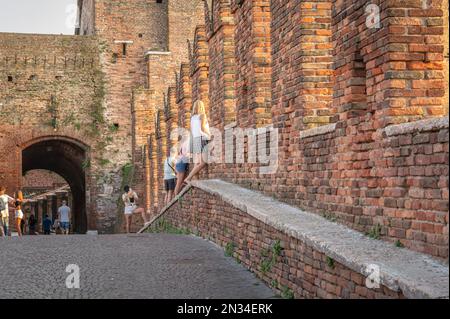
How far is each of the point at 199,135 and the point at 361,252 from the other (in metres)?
7.71

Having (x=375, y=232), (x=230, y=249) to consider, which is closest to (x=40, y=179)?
(x=230, y=249)

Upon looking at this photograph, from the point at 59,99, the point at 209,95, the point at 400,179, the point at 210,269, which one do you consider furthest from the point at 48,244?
the point at 59,99

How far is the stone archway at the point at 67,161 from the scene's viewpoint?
28731 mm

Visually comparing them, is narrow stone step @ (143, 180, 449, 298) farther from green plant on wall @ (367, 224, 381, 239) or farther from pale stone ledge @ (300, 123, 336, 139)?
pale stone ledge @ (300, 123, 336, 139)

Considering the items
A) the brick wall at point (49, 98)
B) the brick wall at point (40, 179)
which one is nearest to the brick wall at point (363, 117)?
the brick wall at point (49, 98)

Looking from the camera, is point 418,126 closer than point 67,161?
Yes

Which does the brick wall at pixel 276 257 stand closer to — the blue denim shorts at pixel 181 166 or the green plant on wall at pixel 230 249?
the green plant on wall at pixel 230 249

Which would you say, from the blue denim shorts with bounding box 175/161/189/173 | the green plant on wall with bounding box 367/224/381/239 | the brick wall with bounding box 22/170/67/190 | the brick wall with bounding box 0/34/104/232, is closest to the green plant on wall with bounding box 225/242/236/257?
the green plant on wall with bounding box 367/224/381/239

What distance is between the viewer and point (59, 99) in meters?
28.1

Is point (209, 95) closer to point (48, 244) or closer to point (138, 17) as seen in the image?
point (48, 244)

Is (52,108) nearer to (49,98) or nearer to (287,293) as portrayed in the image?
(49,98)

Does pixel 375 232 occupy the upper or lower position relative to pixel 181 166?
lower

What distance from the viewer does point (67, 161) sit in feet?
105

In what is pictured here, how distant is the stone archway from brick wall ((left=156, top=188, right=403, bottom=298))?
17799mm
